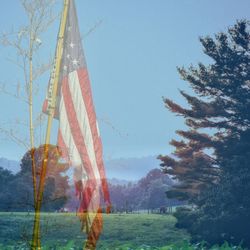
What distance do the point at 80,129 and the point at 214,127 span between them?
29545mm

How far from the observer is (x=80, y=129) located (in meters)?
6.70

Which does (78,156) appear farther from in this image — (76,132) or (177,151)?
(177,151)

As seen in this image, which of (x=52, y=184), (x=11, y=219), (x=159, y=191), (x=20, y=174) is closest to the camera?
(x=11, y=219)

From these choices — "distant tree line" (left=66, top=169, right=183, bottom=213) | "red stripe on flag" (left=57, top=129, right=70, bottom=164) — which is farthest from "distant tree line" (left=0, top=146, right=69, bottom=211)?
"red stripe on flag" (left=57, top=129, right=70, bottom=164)

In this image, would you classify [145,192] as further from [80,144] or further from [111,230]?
[80,144]

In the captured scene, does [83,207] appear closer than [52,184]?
Yes

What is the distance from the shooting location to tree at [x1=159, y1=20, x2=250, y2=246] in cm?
2933

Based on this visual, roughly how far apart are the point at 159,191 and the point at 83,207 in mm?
76878

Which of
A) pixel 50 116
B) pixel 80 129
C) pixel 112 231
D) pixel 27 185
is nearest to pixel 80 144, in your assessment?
pixel 80 129

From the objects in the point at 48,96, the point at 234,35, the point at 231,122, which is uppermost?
the point at 234,35

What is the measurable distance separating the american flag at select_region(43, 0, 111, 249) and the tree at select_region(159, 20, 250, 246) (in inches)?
880

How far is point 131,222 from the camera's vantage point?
3491cm

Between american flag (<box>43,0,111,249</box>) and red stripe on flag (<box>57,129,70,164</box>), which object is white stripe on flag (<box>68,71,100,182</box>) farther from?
red stripe on flag (<box>57,129,70,164</box>)

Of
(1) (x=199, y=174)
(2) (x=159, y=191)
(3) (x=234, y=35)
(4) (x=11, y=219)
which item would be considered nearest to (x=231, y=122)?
(1) (x=199, y=174)
